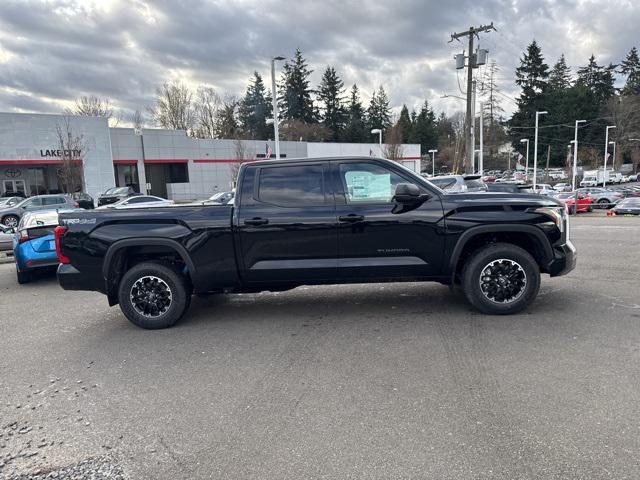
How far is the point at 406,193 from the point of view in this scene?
16.1 ft

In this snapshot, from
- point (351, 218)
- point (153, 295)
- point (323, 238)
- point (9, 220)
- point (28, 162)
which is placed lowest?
point (9, 220)

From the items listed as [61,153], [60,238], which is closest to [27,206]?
[61,153]

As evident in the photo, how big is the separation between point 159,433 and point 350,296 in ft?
12.3

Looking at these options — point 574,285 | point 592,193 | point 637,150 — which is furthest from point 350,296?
point 637,150

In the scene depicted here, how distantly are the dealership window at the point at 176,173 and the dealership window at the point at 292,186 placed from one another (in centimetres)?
4136

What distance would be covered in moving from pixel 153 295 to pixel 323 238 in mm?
2101

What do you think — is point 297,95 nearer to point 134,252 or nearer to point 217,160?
point 217,160

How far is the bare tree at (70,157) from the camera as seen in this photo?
29.7 meters

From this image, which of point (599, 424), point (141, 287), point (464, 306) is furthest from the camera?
point (464, 306)

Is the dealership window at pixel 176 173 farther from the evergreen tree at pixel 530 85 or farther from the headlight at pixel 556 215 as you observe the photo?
the evergreen tree at pixel 530 85

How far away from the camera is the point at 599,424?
299 centimetres

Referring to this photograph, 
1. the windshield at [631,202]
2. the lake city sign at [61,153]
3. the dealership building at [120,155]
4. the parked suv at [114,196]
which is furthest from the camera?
the dealership building at [120,155]

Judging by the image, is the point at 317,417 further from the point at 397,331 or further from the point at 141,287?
the point at 141,287

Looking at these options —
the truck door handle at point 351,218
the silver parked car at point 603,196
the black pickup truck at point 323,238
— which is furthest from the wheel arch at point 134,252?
the silver parked car at point 603,196
